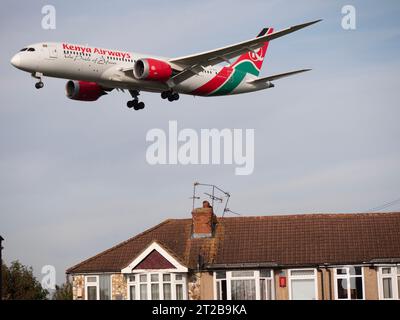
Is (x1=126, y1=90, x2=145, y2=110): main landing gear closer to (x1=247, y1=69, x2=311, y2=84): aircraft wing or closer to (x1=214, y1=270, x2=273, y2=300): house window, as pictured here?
(x1=247, y1=69, x2=311, y2=84): aircraft wing

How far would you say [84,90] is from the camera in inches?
2534

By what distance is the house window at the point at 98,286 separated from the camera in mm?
55000

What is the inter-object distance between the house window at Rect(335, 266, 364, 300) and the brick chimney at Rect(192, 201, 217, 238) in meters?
8.10

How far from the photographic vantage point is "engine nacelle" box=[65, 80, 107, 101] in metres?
64.3

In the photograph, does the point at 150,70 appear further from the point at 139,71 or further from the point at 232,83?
the point at 232,83

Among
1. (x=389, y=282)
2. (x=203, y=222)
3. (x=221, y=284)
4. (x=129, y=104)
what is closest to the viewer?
(x=389, y=282)

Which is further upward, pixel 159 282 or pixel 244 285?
pixel 159 282

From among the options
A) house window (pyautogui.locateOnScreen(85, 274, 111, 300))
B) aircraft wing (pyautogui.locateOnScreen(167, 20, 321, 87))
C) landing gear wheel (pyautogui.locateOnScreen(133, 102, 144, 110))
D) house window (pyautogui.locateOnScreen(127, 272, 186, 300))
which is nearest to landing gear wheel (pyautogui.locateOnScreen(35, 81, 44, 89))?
aircraft wing (pyautogui.locateOnScreen(167, 20, 321, 87))

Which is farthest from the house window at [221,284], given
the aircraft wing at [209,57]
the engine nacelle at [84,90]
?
the engine nacelle at [84,90]

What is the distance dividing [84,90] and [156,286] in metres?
15.9

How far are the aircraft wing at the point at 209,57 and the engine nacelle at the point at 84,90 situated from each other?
196 inches

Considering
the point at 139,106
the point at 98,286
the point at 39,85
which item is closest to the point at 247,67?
the point at 139,106

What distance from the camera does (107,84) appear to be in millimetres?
59969
